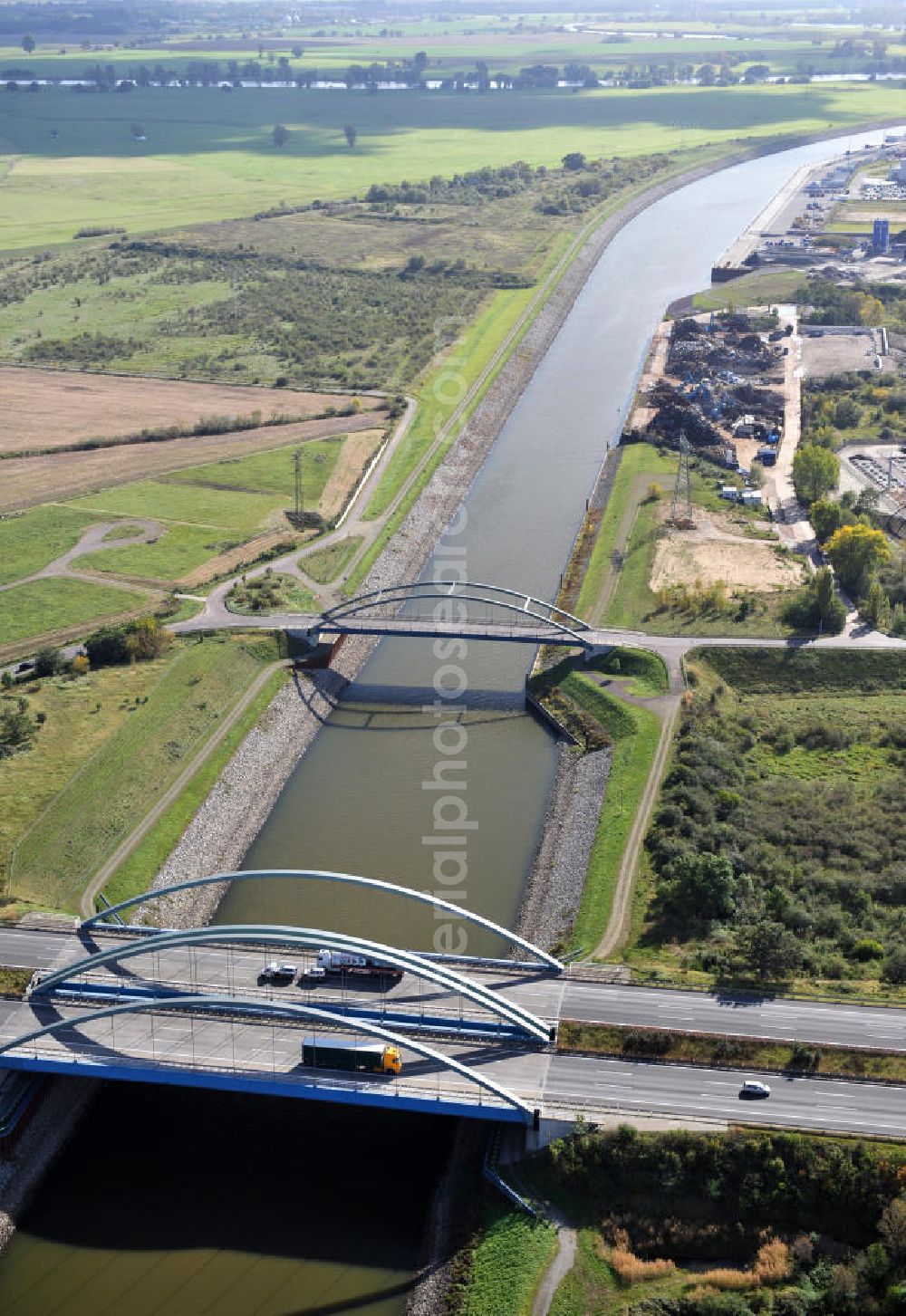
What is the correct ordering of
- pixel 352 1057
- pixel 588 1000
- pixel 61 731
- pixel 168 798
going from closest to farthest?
pixel 352 1057 → pixel 588 1000 → pixel 168 798 → pixel 61 731

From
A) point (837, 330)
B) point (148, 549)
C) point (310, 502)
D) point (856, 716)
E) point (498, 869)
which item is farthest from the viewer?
point (837, 330)

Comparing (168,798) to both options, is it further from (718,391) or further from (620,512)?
(718,391)

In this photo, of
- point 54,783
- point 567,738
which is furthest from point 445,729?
point 54,783

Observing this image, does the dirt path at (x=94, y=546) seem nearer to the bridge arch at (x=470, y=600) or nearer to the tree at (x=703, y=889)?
the bridge arch at (x=470, y=600)

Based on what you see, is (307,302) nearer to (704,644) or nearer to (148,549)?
(148,549)

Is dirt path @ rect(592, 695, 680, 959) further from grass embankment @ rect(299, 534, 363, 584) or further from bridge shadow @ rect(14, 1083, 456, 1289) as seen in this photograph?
grass embankment @ rect(299, 534, 363, 584)

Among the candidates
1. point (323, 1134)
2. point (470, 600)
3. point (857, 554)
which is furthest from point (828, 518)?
point (323, 1134)

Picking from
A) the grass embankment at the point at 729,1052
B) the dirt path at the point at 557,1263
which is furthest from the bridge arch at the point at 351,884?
the dirt path at the point at 557,1263
